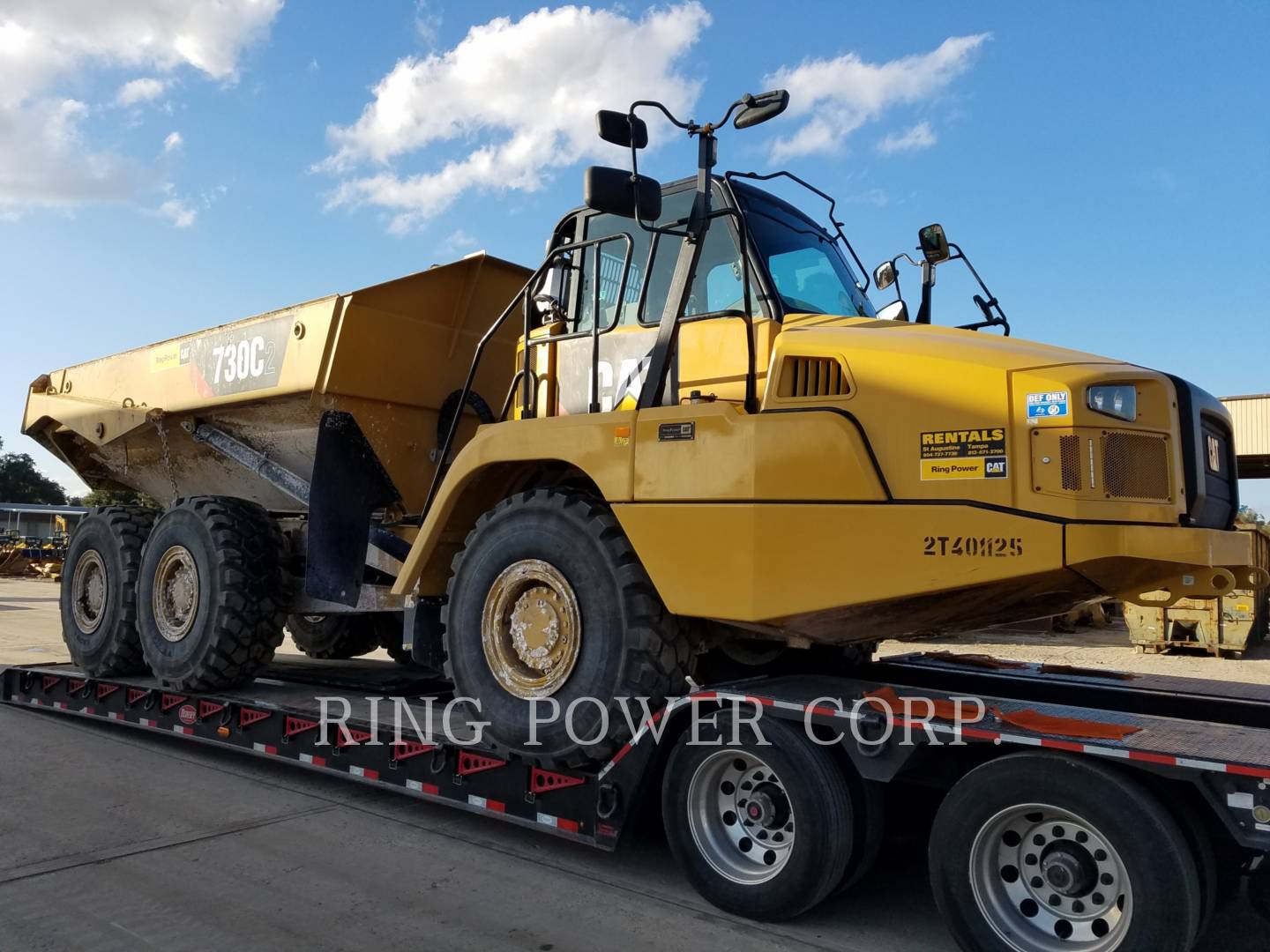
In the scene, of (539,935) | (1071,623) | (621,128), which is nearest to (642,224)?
(621,128)

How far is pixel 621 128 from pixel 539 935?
349 cm

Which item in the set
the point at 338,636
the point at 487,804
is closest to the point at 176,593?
the point at 338,636

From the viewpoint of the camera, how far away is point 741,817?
13.8 ft

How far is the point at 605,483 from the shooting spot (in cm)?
467

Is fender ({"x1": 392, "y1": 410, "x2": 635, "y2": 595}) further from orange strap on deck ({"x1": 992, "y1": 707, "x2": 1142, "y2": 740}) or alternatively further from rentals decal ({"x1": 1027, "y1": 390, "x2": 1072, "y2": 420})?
orange strap on deck ({"x1": 992, "y1": 707, "x2": 1142, "y2": 740})

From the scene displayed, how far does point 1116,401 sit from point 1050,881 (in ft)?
5.79

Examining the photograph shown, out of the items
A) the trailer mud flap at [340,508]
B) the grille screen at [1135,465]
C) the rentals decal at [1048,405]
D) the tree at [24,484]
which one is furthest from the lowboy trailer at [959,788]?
the tree at [24,484]

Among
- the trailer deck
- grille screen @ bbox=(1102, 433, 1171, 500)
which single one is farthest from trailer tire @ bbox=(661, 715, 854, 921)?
grille screen @ bbox=(1102, 433, 1171, 500)

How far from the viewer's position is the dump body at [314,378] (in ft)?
22.2

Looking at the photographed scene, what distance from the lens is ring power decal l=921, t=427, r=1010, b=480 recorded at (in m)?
3.75

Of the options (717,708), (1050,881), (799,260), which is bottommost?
A: (1050,881)

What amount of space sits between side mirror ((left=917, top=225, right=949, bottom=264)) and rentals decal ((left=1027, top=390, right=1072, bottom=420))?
2116mm

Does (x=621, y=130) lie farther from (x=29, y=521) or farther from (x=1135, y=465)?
(x=29, y=521)

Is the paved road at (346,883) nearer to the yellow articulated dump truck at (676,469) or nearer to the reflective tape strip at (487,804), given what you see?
the reflective tape strip at (487,804)
